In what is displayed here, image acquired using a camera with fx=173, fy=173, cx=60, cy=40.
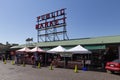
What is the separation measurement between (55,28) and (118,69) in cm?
2480

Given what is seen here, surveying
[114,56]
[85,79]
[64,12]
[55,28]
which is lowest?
[85,79]

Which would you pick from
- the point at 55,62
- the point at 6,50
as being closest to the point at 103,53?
the point at 55,62

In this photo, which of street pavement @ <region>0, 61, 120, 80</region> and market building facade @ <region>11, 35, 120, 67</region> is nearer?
street pavement @ <region>0, 61, 120, 80</region>

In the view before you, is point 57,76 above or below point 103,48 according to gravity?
below

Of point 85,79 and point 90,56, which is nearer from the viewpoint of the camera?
point 85,79

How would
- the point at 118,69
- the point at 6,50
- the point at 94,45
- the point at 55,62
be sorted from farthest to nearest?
the point at 6,50, the point at 55,62, the point at 94,45, the point at 118,69

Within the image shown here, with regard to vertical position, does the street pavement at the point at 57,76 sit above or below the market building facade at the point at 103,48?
below

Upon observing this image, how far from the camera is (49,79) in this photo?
13000mm

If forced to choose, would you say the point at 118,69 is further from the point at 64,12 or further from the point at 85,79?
the point at 64,12

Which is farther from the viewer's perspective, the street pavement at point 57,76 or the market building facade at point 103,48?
the market building facade at point 103,48

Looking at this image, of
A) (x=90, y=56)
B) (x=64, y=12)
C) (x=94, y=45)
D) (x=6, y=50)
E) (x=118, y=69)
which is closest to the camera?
(x=118, y=69)

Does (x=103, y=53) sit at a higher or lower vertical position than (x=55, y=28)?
lower

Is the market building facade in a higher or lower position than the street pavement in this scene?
higher

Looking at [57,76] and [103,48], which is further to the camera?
[103,48]
